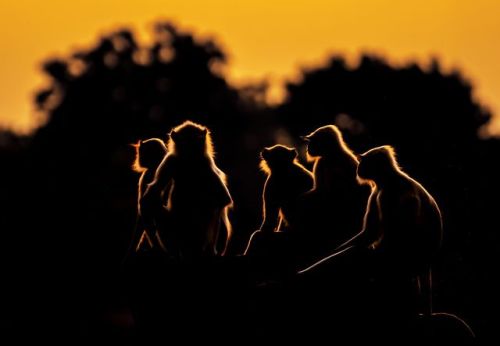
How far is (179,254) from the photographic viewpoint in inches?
357

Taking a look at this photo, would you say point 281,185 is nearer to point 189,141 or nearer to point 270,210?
point 270,210

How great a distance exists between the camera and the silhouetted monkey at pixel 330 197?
9.14 meters

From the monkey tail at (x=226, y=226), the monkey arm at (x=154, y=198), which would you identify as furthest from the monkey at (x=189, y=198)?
the monkey tail at (x=226, y=226)

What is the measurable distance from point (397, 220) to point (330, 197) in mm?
898

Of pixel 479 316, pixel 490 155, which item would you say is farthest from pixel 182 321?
pixel 490 155

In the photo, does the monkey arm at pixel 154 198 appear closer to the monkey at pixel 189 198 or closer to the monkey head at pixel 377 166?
the monkey at pixel 189 198

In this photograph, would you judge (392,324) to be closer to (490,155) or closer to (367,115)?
(490,155)

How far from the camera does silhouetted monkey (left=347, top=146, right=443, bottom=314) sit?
8.53 m

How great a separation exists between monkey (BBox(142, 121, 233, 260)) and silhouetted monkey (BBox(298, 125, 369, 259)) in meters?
0.76

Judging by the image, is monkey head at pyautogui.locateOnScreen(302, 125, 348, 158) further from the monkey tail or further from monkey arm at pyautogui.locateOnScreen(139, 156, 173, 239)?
monkey arm at pyautogui.locateOnScreen(139, 156, 173, 239)

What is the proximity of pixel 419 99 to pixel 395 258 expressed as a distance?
129ft

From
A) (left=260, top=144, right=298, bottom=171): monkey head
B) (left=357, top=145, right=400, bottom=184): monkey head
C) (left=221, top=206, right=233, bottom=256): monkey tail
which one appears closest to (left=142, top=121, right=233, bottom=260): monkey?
(left=221, top=206, right=233, bottom=256): monkey tail

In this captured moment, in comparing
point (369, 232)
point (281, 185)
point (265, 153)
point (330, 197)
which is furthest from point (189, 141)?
point (369, 232)

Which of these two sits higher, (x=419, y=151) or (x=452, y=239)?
(x=419, y=151)
